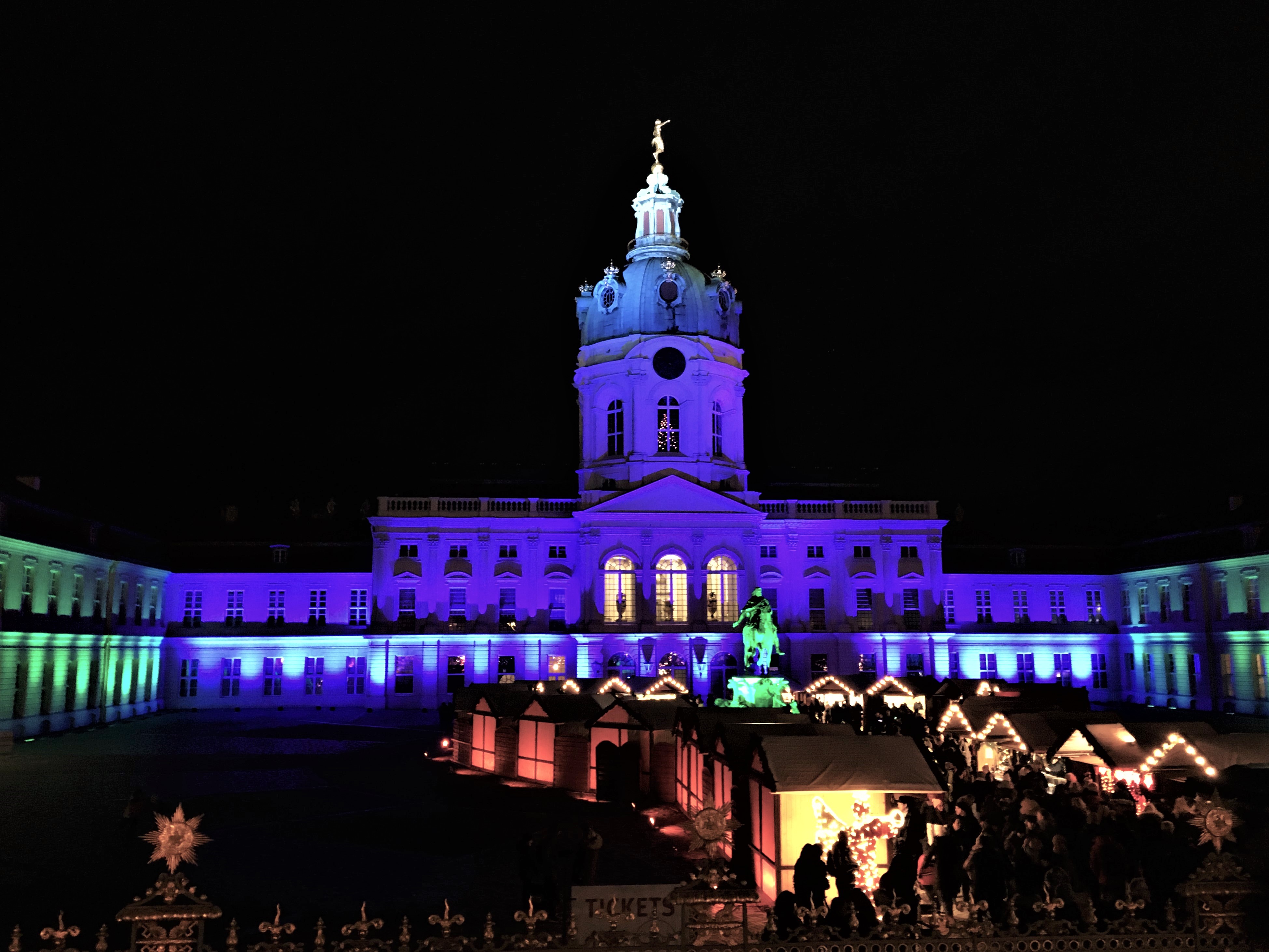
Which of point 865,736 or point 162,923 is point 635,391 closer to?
point 865,736

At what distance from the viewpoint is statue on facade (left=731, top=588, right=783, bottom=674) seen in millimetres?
43031

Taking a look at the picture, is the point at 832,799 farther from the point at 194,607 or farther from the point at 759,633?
the point at 194,607

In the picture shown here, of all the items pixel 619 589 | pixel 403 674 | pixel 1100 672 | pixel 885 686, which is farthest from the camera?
pixel 1100 672

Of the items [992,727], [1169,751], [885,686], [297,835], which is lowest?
[297,835]

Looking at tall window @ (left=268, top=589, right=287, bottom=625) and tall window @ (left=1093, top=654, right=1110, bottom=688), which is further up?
tall window @ (left=268, top=589, right=287, bottom=625)

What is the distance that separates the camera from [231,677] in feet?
217

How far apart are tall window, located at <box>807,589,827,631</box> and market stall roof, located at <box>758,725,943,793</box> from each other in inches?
2022

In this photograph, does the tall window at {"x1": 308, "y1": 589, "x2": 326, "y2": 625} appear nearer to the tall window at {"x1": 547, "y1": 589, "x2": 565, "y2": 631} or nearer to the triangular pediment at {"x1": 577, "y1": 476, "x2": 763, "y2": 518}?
the tall window at {"x1": 547, "y1": 589, "x2": 565, "y2": 631}

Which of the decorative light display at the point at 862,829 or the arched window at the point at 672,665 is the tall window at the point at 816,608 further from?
the decorative light display at the point at 862,829

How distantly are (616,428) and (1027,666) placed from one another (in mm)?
32278

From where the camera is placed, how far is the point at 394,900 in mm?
17953

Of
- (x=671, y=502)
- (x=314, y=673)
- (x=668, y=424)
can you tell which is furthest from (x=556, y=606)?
(x=314, y=673)

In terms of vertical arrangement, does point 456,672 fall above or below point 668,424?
below

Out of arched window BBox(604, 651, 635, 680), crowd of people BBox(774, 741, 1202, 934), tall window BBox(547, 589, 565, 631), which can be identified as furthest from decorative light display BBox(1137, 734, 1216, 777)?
tall window BBox(547, 589, 565, 631)
